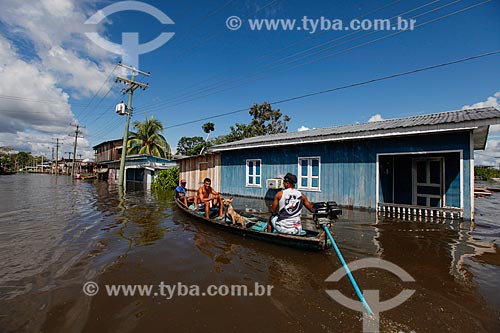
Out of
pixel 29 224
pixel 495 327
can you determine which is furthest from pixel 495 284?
pixel 29 224

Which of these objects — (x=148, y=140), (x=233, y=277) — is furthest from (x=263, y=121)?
(x=233, y=277)

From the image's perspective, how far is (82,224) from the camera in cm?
818

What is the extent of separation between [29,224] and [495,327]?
468 inches

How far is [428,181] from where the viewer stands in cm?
1000

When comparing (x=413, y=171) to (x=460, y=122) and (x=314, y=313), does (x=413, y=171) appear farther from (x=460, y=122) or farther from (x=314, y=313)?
(x=314, y=313)

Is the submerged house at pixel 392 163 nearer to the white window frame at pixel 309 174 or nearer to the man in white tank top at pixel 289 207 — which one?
the white window frame at pixel 309 174

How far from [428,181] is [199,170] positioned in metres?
14.2

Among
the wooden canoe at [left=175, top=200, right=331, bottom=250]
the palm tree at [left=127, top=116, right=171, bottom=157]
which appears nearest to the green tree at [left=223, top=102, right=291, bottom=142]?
the palm tree at [left=127, top=116, right=171, bottom=157]

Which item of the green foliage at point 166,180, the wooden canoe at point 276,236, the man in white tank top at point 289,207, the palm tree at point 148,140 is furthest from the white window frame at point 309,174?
the palm tree at point 148,140

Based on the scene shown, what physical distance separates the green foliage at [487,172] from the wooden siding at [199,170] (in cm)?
4954

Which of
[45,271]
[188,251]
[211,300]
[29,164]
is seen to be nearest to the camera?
[211,300]

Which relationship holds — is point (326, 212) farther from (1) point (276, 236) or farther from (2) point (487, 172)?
(2) point (487, 172)

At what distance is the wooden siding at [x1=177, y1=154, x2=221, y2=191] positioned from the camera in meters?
16.2

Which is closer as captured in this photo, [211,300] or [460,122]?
[211,300]
